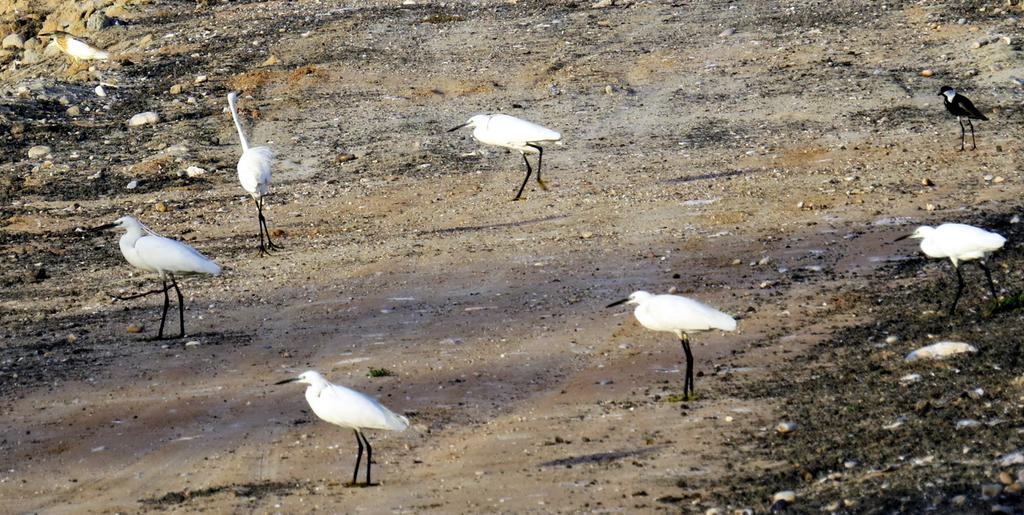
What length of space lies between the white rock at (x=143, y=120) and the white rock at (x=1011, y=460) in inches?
597

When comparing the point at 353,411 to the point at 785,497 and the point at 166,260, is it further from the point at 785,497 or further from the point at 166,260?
the point at 166,260

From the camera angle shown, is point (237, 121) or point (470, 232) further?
point (237, 121)

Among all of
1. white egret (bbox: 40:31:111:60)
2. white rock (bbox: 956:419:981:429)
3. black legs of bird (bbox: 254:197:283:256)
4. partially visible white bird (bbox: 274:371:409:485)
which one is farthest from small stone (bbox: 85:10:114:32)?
white rock (bbox: 956:419:981:429)

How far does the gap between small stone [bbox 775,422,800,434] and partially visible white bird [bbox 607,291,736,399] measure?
71cm

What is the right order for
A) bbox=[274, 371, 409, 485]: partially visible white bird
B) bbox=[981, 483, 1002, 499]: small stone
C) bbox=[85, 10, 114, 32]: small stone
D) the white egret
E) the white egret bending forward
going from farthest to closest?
bbox=[85, 10, 114, 32]: small stone
the white egret
the white egret bending forward
bbox=[274, 371, 409, 485]: partially visible white bird
bbox=[981, 483, 1002, 499]: small stone

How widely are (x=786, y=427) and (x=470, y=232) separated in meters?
6.57

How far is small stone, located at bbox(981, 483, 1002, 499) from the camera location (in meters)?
6.78

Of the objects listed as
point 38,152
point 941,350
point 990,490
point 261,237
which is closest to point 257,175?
point 261,237

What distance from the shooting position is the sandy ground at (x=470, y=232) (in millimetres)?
8727

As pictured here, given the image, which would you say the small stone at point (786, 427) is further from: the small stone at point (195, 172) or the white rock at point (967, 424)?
the small stone at point (195, 172)

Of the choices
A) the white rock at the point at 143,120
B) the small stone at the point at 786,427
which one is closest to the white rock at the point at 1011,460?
the small stone at the point at 786,427

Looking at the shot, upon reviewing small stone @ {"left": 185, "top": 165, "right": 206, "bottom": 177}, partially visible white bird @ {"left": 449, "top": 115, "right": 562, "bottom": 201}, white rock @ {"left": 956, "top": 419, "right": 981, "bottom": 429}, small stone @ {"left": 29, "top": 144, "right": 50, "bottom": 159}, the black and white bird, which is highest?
white rock @ {"left": 956, "top": 419, "right": 981, "bottom": 429}

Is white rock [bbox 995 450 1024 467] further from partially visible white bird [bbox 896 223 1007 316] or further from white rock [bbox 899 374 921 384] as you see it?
partially visible white bird [bbox 896 223 1007 316]

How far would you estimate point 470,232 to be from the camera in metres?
14.8
